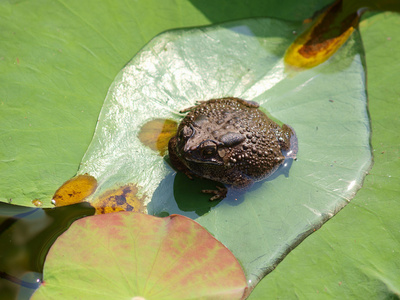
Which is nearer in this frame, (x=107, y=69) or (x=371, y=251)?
(x=371, y=251)

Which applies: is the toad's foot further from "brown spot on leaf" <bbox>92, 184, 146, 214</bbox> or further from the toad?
"brown spot on leaf" <bbox>92, 184, 146, 214</bbox>

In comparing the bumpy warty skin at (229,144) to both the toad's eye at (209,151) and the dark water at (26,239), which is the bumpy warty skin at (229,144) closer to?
the toad's eye at (209,151)

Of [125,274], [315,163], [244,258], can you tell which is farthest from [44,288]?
[315,163]

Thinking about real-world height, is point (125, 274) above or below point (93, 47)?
below

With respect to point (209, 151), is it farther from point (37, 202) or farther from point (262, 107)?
point (37, 202)

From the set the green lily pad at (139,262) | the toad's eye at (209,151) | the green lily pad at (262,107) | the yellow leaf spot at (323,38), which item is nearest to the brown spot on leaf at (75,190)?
the green lily pad at (262,107)

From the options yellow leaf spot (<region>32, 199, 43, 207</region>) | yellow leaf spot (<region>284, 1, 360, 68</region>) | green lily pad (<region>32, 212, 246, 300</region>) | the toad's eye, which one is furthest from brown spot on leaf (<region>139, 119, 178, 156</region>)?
yellow leaf spot (<region>284, 1, 360, 68</region>)

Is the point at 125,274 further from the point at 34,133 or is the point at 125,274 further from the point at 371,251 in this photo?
the point at 371,251
